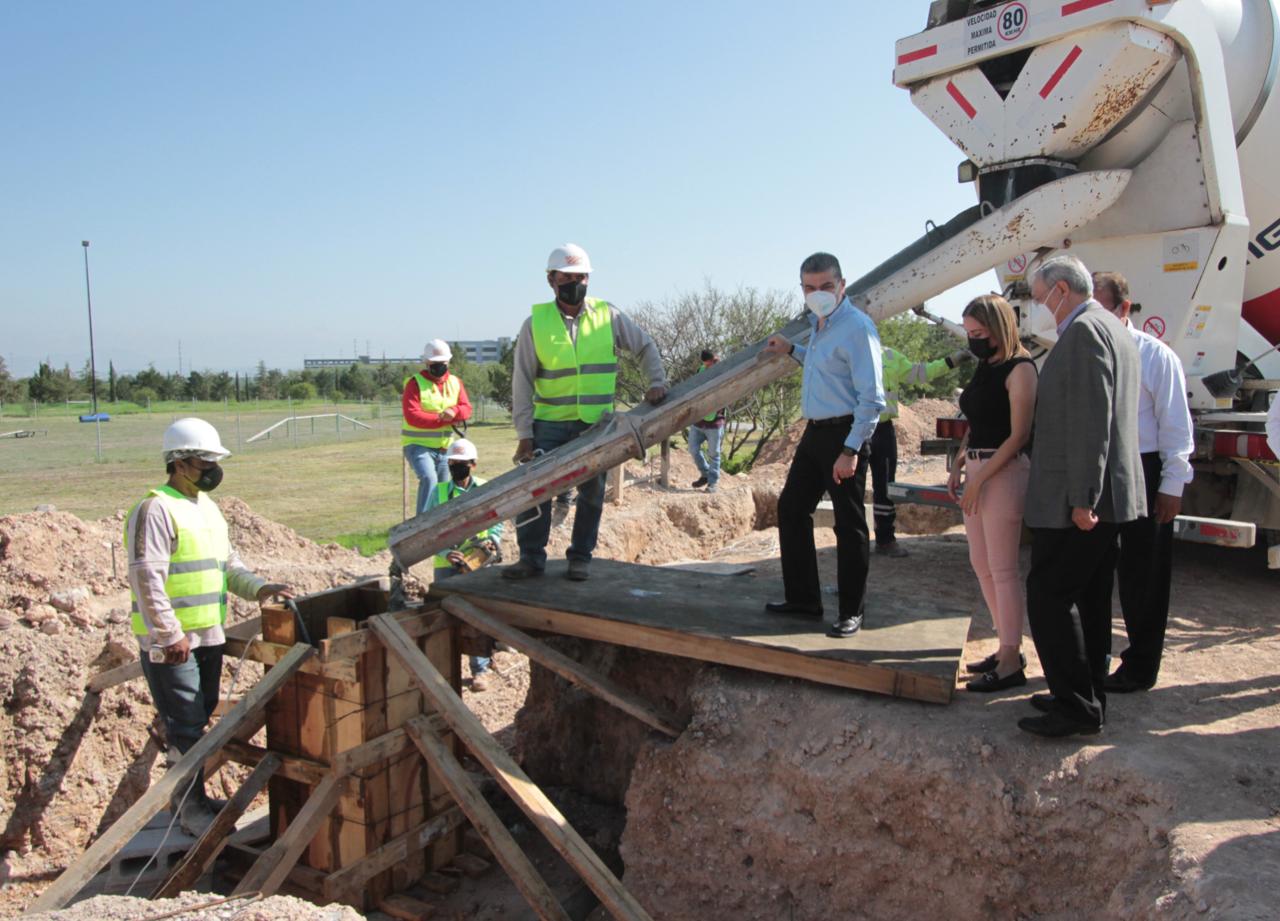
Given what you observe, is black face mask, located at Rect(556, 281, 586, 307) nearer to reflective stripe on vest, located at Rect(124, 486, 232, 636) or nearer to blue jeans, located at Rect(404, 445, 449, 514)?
reflective stripe on vest, located at Rect(124, 486, 232, 636)

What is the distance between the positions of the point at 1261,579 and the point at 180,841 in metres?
7.25

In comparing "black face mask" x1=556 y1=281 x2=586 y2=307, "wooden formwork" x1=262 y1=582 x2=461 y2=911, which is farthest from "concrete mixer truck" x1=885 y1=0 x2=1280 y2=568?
"wooden formwork" x1=262 y1=582 x2=461 y2=911

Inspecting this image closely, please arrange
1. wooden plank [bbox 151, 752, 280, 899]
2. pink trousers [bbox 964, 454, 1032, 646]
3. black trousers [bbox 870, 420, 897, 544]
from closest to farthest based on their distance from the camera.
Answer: pink trousers [bbox 964, 454, 1032, 646] → wooden plank [bbox 151, 752, 280, 899] → black trousers [bbox 870, 420, 897, 544]

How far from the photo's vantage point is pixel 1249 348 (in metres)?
6.61

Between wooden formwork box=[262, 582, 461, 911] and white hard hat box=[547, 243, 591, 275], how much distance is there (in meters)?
2.04

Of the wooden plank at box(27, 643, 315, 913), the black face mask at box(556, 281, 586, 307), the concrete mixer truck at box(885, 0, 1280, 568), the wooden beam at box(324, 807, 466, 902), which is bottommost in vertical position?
the wooden beam at box(324, 807, 466, 902)

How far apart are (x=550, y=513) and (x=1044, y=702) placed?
2.91 m

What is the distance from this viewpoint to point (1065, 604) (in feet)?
12.0

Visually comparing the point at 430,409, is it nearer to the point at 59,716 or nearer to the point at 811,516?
the point at 59,716

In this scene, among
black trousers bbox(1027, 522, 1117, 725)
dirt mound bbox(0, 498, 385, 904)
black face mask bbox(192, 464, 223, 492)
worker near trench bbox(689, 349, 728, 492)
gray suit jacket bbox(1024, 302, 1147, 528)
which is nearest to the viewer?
gray suit jacket bbox(1024, 302, 1147, 528)

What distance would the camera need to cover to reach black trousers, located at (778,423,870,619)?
437cm

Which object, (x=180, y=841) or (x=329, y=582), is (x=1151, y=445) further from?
(x=329, y=582)

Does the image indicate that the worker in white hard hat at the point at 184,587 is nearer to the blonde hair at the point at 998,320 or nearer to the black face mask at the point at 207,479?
the black face mask at the point at 207,479

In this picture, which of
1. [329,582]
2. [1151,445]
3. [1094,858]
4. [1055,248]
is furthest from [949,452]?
[329,582]
